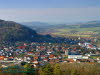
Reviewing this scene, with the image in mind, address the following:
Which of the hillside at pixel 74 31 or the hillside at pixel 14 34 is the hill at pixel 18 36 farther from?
the hillside at pixel 74 31

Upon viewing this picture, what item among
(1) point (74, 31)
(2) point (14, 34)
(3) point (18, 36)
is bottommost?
(3) point (18, 36)

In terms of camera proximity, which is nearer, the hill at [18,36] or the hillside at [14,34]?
the hill at [18,36]

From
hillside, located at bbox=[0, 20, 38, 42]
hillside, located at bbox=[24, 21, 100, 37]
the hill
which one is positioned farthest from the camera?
hillside, located at bbox=[24, 21, 100, 37]

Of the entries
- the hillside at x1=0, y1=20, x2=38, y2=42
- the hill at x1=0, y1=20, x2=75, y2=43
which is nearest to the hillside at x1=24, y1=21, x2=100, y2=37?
the hill at x1=0, y1=20, x2=75, y2=43

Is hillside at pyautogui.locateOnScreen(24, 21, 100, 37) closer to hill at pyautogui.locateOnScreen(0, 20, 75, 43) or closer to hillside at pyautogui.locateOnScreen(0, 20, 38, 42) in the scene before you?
hill at pyautogui.locateOnScreen(0, 20, 75, 43)

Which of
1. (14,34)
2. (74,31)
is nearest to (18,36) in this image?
(14,34)

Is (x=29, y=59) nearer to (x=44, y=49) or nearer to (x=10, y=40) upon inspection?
(x=44, y=49)

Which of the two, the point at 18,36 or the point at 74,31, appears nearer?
the point at 18,36

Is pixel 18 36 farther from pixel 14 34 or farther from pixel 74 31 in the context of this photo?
pixel 74 31

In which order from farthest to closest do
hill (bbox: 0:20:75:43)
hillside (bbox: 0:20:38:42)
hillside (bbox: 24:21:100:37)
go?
1. hillside (bbox: 24:21:100:37)
2. hillside (bbox: 0:20:38:42)
3. hill (bbox: 0:20:75:43)

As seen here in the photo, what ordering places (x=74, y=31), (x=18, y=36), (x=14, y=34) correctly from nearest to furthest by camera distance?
(x=18, y=36)
(x=14, y=34)
(x=74, y=31)

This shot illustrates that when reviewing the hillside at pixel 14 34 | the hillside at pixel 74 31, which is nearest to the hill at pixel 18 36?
the hillside at pixel 14 34

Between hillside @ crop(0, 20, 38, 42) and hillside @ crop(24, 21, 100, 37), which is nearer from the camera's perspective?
hillside @ crop(0, 20, 38, 42)
